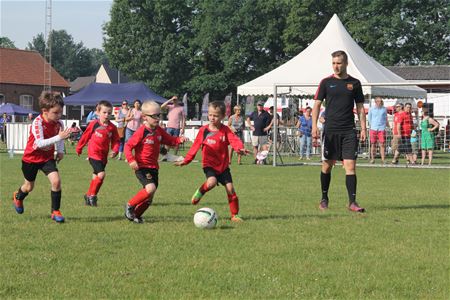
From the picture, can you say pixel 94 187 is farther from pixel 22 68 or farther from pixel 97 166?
pixel 22 68

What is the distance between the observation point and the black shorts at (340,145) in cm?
1046

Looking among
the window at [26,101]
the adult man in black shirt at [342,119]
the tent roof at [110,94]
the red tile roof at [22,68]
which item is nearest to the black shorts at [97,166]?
the adult man in black shirt at [342,119]

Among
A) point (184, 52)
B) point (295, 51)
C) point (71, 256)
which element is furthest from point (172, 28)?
point (71, 256)

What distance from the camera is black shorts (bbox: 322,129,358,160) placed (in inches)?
412

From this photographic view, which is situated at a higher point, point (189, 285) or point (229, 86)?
point (229, 86)

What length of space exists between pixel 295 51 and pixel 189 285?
64.0 m

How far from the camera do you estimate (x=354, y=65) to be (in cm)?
2623

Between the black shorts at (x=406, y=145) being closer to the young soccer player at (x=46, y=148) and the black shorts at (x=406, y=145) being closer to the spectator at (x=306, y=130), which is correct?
the spectator at (x=306, y=130)

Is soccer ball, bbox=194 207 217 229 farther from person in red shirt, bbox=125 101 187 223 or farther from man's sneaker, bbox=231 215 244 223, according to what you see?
person in red shirt, bbox=125 101 187 223

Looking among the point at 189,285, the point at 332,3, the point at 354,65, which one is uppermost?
the point at 332,3

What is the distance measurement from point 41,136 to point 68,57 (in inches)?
6218

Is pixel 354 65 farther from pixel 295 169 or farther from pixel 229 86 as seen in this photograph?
pixel 229 86

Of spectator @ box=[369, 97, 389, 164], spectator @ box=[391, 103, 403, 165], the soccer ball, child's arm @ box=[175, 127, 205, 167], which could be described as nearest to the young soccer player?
child's arm @ box=[175, 127, 205, 167]

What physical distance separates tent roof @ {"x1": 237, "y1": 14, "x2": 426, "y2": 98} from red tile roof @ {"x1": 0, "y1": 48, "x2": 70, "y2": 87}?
5299 centimetres
